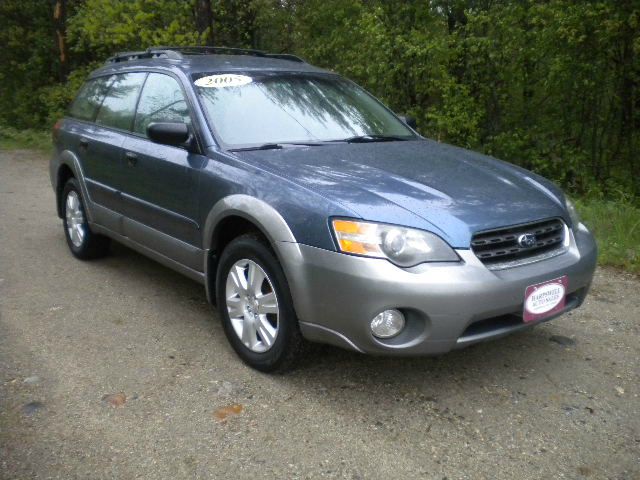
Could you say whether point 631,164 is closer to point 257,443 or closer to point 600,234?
point 600,234

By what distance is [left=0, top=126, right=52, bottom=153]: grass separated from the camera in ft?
49.0

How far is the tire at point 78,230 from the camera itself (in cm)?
550

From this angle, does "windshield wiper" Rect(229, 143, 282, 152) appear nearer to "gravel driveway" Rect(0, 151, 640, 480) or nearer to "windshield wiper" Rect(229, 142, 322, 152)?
"windshield wiper" Rect(229, 142, 322, 152)

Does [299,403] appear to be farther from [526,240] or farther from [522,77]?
[522,77]

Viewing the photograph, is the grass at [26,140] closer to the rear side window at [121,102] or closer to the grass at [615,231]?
the rear side window at [121,102]

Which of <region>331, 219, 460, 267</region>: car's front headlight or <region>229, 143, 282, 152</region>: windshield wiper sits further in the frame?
<region>229, 143, 282, 152</region>: windshield wiper

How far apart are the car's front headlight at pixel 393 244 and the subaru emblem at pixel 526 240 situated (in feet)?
1.34

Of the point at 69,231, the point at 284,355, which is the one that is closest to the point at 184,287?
the point at 69,231

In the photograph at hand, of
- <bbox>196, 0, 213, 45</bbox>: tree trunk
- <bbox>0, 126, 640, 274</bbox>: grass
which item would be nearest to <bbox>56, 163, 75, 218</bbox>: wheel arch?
<bbox>0, 126, 640, 274</bbox>: grass

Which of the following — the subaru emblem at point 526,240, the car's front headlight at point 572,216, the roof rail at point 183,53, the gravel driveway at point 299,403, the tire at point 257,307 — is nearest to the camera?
the gravel driveway at point 299,403

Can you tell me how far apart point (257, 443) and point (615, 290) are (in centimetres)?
325

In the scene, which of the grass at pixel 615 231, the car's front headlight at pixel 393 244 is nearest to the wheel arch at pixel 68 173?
the car's front headlight at pixel 393 244

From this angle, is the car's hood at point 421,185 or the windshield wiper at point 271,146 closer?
the car's hood at point 421,185

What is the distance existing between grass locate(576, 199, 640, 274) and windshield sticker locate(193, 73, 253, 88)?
2.89 metres
